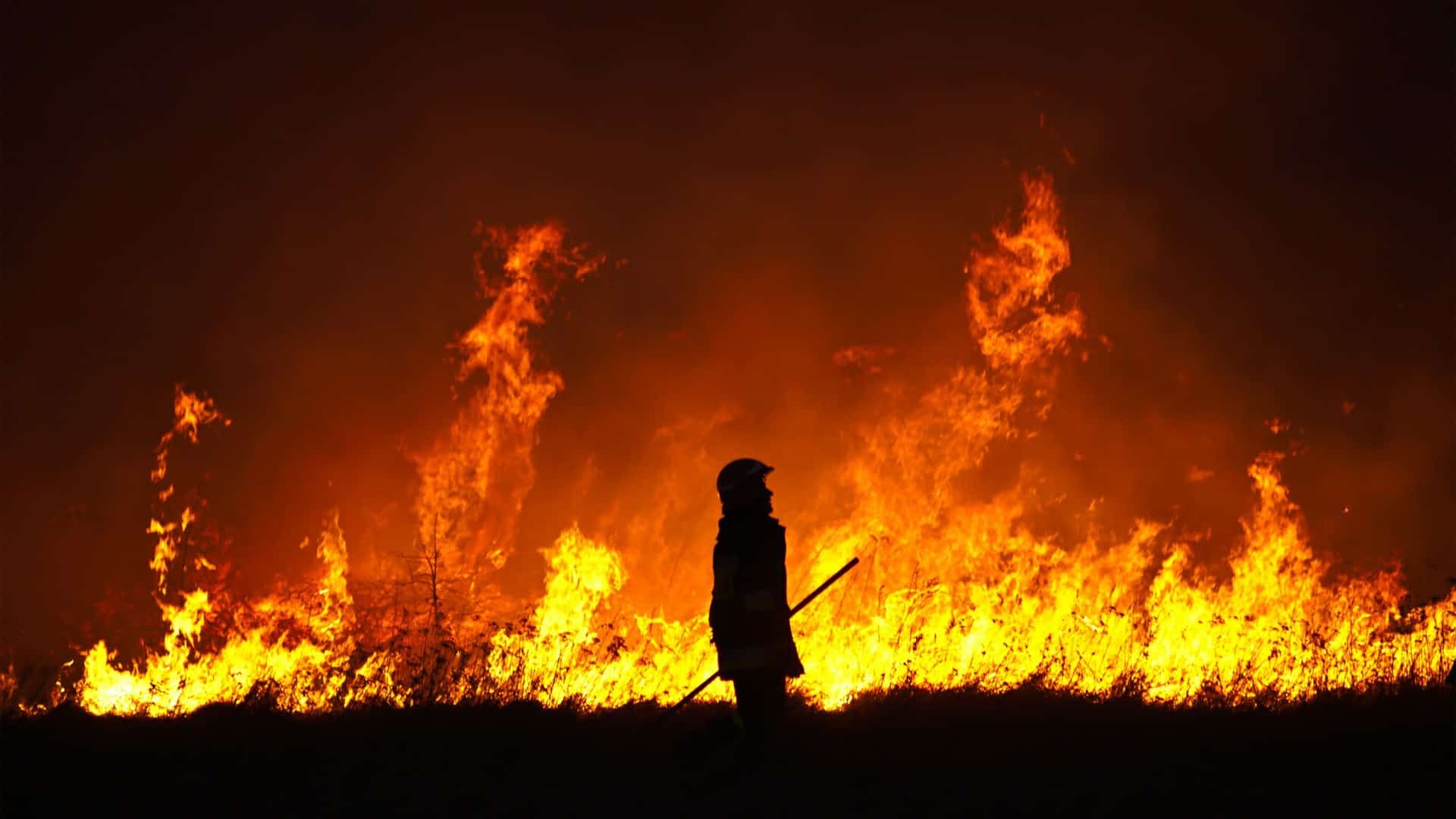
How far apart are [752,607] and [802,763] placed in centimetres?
108

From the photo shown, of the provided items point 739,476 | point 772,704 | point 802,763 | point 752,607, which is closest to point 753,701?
point 772,704

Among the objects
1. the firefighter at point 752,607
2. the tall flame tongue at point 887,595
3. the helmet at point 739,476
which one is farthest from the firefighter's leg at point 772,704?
the helmet at point 739,476

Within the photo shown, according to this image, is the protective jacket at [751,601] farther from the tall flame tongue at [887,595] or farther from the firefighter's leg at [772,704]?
the tall flame tongue at [887,595]

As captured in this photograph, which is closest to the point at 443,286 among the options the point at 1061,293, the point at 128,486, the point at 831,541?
the point at 128,486

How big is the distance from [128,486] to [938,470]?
1193 cm

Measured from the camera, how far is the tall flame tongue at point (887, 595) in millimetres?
10133

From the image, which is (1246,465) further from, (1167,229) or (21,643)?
(21,643)

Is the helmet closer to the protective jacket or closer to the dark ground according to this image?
the protective jacket

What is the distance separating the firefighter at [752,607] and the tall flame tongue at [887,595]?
1.30m

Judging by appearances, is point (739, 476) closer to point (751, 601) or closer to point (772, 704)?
point (751, 601)

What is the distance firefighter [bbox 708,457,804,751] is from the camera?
806 cm

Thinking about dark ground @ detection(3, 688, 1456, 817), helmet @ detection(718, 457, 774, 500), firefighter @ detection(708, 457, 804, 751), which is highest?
helmet @ detection(718, 457, 774, 500)

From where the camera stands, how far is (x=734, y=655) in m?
8.04

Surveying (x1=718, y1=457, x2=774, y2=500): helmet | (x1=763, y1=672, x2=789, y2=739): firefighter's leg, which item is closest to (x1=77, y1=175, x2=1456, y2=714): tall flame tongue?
(x1=763, y1=672, x2=789, y2=739): firefighter's leg
